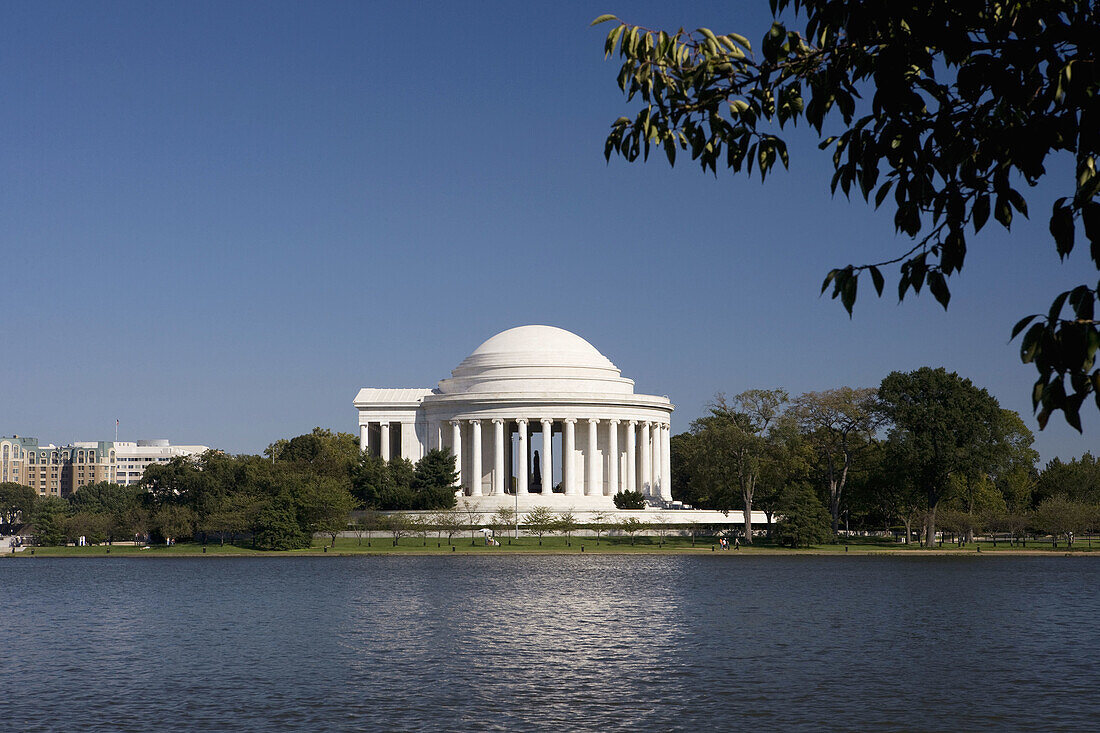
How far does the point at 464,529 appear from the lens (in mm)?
114250

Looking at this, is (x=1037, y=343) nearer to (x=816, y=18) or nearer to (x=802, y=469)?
(x=816, y=18)

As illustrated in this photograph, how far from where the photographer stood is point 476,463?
138 m

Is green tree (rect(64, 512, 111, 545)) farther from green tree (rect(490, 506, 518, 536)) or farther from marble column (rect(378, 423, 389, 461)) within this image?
green tree (rect(490, 506, 518, 536))

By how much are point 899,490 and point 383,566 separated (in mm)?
48637

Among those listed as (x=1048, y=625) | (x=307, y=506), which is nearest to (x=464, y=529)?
(x=307, y=506)

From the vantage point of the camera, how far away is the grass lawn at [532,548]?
98062mm

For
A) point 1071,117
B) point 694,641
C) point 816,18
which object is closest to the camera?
point 1071,117

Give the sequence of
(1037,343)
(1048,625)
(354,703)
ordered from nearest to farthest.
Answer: (1037,343) → (354,703) → (1048,625)

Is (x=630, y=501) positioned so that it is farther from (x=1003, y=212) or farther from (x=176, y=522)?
(x=1003, y=212)

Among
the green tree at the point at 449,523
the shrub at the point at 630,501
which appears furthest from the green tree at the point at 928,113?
the shrub at the point at 630,501

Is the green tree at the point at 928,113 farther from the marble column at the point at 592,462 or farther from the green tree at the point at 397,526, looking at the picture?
the marble column at the point at 592,462

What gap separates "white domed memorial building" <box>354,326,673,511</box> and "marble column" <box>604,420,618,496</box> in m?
0.11

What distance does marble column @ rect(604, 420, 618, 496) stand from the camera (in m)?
137

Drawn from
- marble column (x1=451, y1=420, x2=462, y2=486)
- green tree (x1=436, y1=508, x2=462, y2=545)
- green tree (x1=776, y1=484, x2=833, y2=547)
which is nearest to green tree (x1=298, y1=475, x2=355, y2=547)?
green tree (x1=436, y1=508, x2=462, y2=545)
